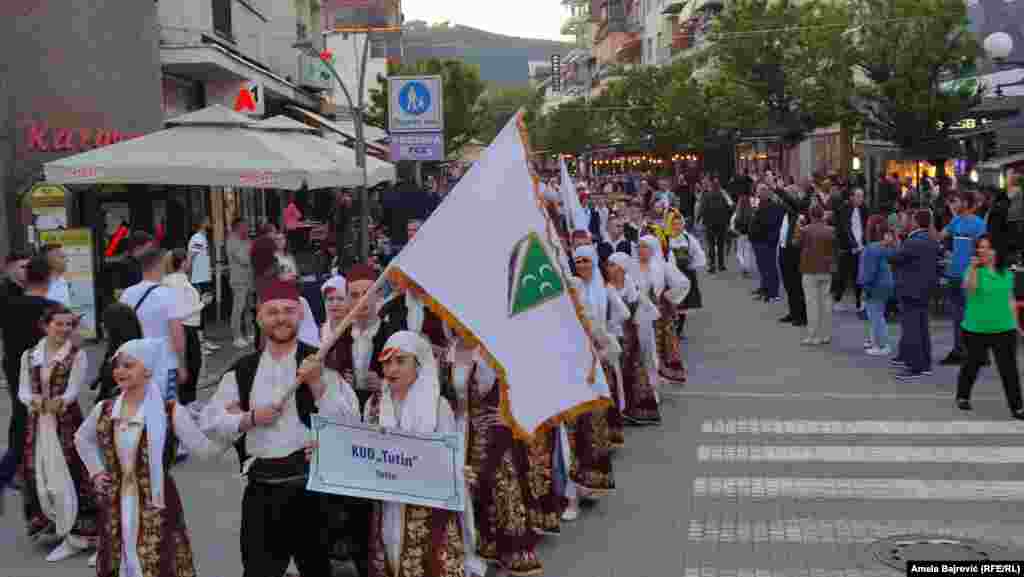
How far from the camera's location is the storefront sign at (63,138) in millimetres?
18891

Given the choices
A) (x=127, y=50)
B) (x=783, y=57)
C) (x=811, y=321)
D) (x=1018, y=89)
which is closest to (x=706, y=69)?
(x=783, y=57)

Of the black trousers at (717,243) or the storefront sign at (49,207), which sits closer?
the storefront sign at (49,207)

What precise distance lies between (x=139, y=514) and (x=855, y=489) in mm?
5066

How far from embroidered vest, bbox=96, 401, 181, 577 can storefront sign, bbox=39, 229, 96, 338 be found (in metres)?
10.3

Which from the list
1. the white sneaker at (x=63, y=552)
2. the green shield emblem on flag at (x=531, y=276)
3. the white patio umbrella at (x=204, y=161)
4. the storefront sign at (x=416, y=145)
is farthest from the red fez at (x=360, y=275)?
the storefront sign at (x=416, y=145)

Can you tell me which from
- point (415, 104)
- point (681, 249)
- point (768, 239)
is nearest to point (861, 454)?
point (681, 249)

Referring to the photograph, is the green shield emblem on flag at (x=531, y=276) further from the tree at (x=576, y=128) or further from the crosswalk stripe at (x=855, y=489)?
the tree at (x=576, y=128)

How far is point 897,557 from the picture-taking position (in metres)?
7.21

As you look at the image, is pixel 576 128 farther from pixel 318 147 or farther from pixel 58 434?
Answer: pixel 58 434

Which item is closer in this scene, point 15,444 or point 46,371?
point 46,371

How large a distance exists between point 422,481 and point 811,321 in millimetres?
10137

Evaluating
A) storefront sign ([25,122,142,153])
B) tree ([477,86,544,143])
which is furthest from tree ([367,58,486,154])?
storefront sign ([25,122,142,153])

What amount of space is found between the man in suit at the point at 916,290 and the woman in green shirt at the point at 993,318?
76.7 inches

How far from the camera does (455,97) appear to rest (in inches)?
2360
